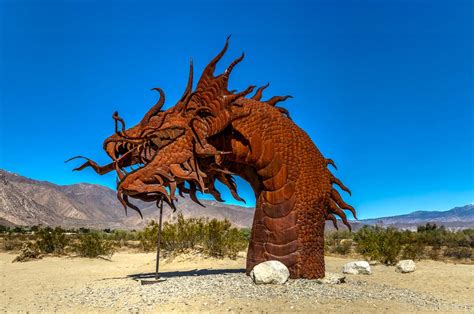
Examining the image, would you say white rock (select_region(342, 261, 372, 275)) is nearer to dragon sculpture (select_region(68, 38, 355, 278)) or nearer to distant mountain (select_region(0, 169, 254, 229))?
dragon sculpture (select_region(68, 38, 355, 278))

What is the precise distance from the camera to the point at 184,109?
968 centimetres

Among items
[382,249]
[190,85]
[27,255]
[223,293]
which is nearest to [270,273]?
[223,293]

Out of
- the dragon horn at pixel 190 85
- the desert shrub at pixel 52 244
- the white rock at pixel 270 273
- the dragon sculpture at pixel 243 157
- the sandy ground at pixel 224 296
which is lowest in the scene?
the sandy ground at pixel 224 296

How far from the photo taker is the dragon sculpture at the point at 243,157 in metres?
9.18

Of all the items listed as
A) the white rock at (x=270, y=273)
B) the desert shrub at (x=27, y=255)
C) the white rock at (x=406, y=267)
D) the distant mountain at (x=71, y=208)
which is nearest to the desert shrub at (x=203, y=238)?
the white rock at (x=406, y=267)

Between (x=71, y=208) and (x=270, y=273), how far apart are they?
99.6m

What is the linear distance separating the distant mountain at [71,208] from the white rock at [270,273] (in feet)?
203

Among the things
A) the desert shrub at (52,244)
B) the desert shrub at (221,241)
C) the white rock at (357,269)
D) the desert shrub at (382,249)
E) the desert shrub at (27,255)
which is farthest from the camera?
the desert shrub at (52,244)

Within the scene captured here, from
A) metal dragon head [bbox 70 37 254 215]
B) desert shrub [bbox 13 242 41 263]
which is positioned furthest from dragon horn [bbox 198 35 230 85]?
desert shrub [bbox 13 242 41 263]

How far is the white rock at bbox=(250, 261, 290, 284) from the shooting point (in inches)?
351

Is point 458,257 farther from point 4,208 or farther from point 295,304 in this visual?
point 4,208

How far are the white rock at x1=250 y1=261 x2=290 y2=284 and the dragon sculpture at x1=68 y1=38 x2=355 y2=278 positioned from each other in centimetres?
43

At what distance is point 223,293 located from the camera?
27.0ft

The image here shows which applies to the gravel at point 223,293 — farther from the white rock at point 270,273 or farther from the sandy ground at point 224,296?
the white rock at point 270,273
